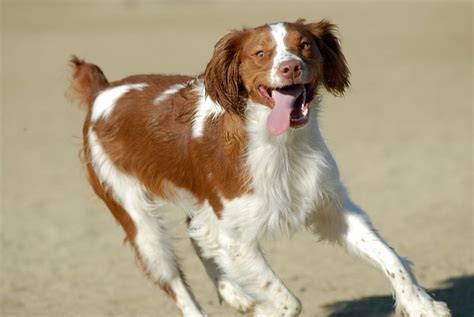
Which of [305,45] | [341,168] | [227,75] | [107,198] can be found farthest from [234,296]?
[341,168]

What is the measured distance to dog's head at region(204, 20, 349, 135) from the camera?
4.56 meters

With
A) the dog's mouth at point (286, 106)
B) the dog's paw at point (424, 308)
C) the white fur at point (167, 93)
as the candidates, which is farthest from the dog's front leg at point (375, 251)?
the white fur at point (167, 93)

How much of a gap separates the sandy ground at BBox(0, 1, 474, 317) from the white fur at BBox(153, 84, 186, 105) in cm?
93

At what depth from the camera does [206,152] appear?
5105mm

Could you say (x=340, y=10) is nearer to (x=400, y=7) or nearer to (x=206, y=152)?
(x=400, y=7)

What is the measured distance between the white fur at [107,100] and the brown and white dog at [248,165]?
11 centimetres

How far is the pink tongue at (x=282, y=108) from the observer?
4574 mm

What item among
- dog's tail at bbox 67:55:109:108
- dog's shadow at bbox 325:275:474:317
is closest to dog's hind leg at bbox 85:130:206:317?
dog's tail at bbox 67:55:109:108

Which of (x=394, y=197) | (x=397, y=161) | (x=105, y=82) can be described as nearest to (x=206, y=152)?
(x=105, y=82)

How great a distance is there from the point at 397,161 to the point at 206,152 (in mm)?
5597

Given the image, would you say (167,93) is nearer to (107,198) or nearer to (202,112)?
(202,112)

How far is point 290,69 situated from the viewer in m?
4.45

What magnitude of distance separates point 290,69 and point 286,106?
23cm

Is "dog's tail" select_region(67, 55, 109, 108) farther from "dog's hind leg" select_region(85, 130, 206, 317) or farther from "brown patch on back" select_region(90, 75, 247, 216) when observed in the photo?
"dog's hind leg" select_region(85, 130, 206, 317)
